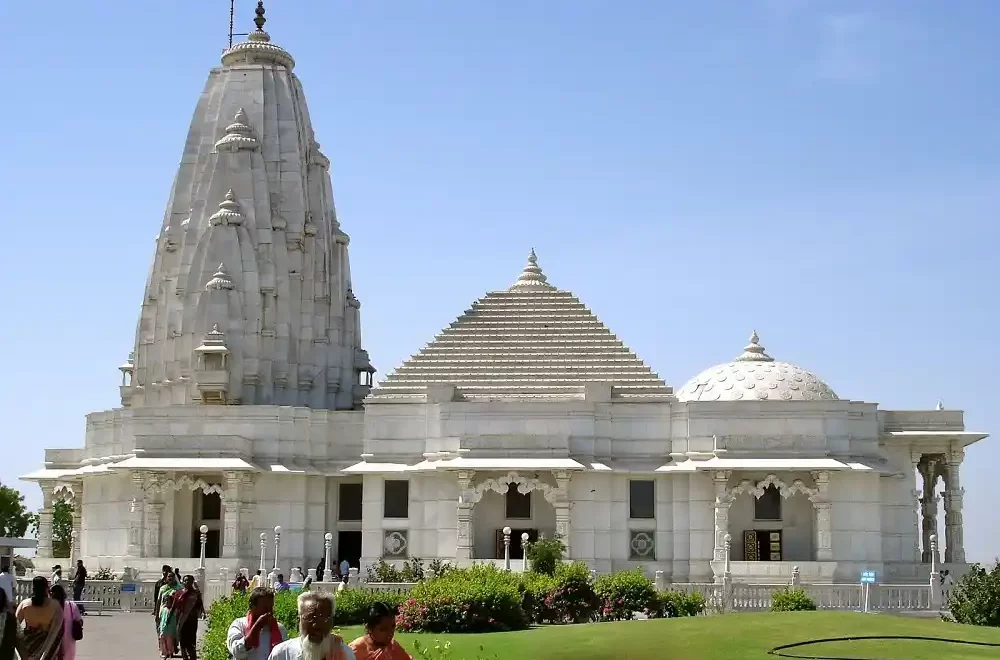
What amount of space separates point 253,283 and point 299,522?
9.87 m

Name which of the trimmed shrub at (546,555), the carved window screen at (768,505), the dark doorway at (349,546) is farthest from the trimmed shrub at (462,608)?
the dark doorway at (349,546)

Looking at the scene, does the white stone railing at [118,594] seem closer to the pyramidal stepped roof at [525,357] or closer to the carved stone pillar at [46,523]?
the pyramidal stepped roof at [525,357]

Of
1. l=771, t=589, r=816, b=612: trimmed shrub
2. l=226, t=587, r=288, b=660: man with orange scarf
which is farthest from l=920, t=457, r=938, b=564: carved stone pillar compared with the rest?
l=226, t=587, r=288, b=660: man with orange scarf

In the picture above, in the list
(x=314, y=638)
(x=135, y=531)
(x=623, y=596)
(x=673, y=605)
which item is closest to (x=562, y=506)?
(x=135, y=531)

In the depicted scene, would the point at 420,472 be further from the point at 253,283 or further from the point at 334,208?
the point at 334,208

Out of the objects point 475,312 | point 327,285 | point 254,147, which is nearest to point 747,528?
point 475,312

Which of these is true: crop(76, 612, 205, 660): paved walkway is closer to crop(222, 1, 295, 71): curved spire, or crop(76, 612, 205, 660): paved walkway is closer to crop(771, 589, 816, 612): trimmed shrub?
crop(771, 589, 816, 612): trimmed shrub

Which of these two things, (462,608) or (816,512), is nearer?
(462,608)

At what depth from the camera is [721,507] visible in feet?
160

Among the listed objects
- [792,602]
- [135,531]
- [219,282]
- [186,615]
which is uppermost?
[219,282]

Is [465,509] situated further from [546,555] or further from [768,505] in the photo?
[768,505]

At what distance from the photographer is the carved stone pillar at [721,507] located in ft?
159

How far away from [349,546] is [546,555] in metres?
12.3

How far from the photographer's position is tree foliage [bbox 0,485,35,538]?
87.1m
